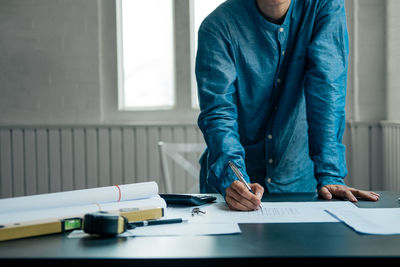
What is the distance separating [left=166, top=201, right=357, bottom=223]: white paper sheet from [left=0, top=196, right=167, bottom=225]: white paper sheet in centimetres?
8

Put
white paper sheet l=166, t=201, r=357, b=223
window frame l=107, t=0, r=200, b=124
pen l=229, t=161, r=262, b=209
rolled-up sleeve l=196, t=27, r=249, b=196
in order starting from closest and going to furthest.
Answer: white paper sheet l=166, t=201, r=357, b=223 → pen l=229, t=161, r=262, b=209 → rolled-up sleeve l=196, t=27, r=249, b=196 → window frame l=107, t=0, r=200, b=124

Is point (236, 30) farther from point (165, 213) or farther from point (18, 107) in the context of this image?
point (18, 107)

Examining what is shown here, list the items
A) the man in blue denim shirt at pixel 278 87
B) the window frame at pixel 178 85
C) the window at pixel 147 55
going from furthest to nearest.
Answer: the window at pixel 147 55 → the window frame at pixel 178 85 → the man in blue denim shirt at pixel 278 87

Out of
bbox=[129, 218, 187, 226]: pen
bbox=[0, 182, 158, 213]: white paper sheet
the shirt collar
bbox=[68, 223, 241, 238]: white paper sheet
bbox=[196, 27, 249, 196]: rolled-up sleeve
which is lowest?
bbox=[68, 223, 241, 238]: white paper sheet

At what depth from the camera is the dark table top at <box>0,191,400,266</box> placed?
2.07 ft

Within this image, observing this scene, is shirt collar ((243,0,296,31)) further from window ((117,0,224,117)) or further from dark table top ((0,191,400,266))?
window ((117,0,224,117))

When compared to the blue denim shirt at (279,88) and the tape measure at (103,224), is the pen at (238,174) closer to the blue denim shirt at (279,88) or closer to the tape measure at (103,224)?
the blue denim shirt at (279,88)

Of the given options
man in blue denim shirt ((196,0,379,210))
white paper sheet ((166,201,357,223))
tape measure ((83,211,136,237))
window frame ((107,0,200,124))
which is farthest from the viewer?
window frame ((107,0,200,124))

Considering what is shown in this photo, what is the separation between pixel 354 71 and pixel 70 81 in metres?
2.12

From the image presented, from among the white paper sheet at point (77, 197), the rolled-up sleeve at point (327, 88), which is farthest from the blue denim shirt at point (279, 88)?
the white paper sheet at point (77, 197)

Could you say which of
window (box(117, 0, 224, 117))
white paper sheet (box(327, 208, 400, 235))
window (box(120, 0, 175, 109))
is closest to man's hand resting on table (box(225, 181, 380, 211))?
white paper sheet (box(327, 208, 400, 235))

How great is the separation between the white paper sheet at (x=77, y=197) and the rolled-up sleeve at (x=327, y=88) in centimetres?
53

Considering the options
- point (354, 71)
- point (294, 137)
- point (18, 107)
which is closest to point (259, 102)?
point (294, 137)

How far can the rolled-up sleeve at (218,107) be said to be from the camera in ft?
3.72
